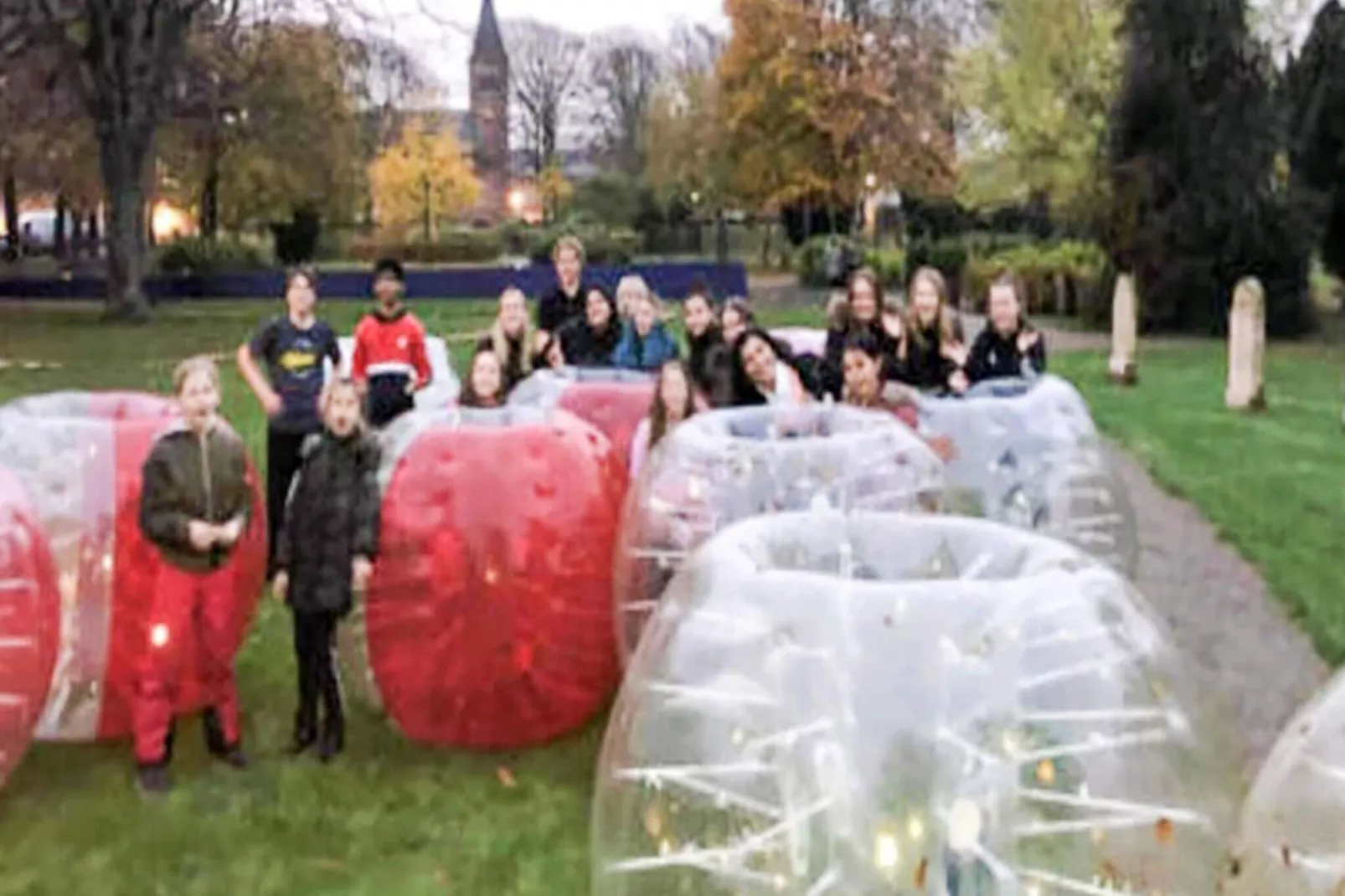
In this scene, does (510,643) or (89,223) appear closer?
(510,643)

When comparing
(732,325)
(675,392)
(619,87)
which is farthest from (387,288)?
(619,87)

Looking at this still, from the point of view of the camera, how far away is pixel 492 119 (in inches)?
3169

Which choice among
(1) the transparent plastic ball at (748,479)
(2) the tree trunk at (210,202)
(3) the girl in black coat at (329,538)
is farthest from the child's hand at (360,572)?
(2) the tree trunk at (210,202)

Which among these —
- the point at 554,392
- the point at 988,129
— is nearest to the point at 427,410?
the point at 554,392

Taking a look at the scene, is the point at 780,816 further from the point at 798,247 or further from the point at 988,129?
the point at 798,247

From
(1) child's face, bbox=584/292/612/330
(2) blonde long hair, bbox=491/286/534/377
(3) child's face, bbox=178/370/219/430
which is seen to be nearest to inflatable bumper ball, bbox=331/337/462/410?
(2) blonde long hair, bbox=491/286/534/377

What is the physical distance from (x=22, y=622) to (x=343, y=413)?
55.9 inches

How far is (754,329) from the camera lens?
859 cm

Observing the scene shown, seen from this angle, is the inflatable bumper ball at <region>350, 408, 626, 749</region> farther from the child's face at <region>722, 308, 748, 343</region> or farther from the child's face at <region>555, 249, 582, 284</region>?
the child's face at <region>555, 249, 582, 284</region>

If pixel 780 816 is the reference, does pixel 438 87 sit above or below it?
above

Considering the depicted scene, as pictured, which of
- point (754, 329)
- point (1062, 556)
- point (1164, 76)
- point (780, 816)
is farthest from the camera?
point (1164, 76)

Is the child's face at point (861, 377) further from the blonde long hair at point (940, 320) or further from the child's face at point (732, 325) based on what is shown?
the blonde long hair at point (940, 320)

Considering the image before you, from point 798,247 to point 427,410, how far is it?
4516 cm

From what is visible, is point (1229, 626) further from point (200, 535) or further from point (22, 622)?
point (22, 622)
